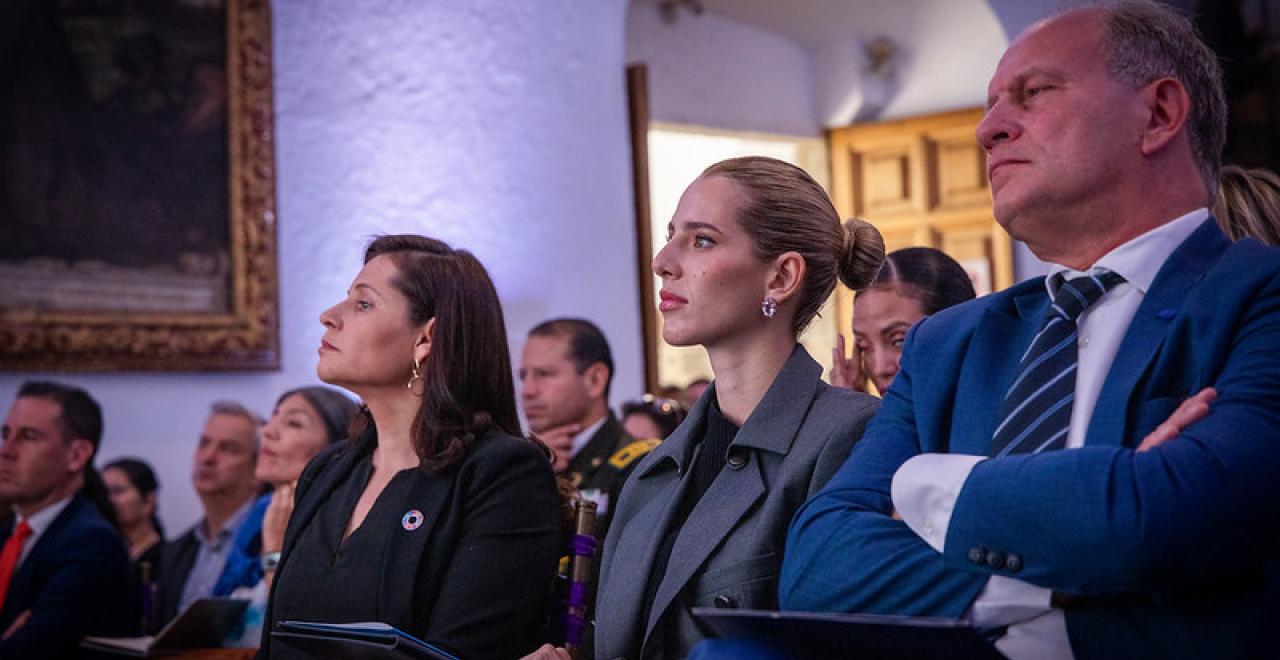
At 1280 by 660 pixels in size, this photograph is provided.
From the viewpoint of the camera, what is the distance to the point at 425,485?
2.88 m

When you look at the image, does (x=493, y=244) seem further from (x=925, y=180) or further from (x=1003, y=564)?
(x=1003, y=564)

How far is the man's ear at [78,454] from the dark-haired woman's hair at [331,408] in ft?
2.58

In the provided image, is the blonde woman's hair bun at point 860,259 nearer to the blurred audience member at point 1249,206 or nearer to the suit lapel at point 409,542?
the blurred audience member at point 1249,206

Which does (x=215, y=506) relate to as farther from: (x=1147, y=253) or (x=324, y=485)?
(x=1147, y=253)

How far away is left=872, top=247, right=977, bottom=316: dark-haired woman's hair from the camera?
328 centimetres

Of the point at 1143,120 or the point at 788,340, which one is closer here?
the point at 1143,120

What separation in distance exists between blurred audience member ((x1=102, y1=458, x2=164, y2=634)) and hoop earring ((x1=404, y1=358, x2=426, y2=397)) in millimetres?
2860

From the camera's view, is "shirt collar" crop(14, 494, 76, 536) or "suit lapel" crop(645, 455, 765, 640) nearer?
"suit lapel" crop(645, 455, 765, 640)

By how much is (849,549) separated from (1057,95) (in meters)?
0.71

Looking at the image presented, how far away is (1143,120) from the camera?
182cm

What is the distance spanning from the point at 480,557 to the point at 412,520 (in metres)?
0.19

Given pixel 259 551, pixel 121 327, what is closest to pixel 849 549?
pixel 259 551

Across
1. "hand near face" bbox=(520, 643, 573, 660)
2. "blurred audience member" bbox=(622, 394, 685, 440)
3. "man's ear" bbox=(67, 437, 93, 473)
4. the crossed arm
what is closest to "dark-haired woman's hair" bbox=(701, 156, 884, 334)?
"hand near face" bbox=(520, 643, 573, 660)

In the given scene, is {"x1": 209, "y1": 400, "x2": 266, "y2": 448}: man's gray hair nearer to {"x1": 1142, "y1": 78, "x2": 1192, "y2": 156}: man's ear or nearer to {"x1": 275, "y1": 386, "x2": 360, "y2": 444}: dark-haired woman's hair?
{"x1": 275, "y1": 386, "x2": 360, "y2": 444}: dark-haired woman's hair
